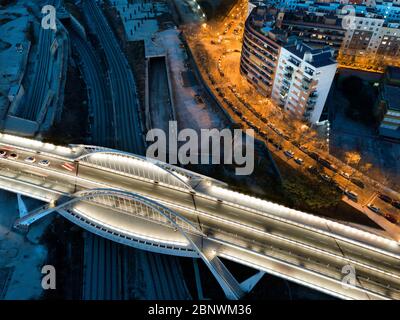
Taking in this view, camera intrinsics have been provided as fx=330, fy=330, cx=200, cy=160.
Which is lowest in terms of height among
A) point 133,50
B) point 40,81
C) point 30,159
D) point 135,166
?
point 40,81

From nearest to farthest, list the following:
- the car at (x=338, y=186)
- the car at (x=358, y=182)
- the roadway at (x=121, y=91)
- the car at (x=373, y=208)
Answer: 1. the car at (x=373, y=208)
2. the car at (x=338, y=186)
3. the car at (x=358, y=182)
4. the roadway at (x=121, y=91)

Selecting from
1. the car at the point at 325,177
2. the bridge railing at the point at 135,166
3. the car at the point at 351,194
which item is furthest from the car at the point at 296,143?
the bridge railing at the point at 135,166

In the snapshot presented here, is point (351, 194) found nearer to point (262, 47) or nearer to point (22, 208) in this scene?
point (262, 47)

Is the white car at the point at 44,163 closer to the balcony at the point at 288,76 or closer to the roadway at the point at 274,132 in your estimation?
the roadway at the point at 274,132

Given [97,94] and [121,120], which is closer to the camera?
[121,120]

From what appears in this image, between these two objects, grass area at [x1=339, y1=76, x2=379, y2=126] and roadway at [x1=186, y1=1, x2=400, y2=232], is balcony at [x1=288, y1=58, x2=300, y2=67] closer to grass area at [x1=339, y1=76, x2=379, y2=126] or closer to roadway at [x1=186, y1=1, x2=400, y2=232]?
roadway at [x1=186, y1=1, x2=400, y2=232]

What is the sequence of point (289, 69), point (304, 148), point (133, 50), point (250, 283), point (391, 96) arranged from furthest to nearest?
point (133, 50) < point (391, 96) < point (289, 69) < point (304, 148) < point (250, 283)

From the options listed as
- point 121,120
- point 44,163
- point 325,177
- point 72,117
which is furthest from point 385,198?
point 72,117
